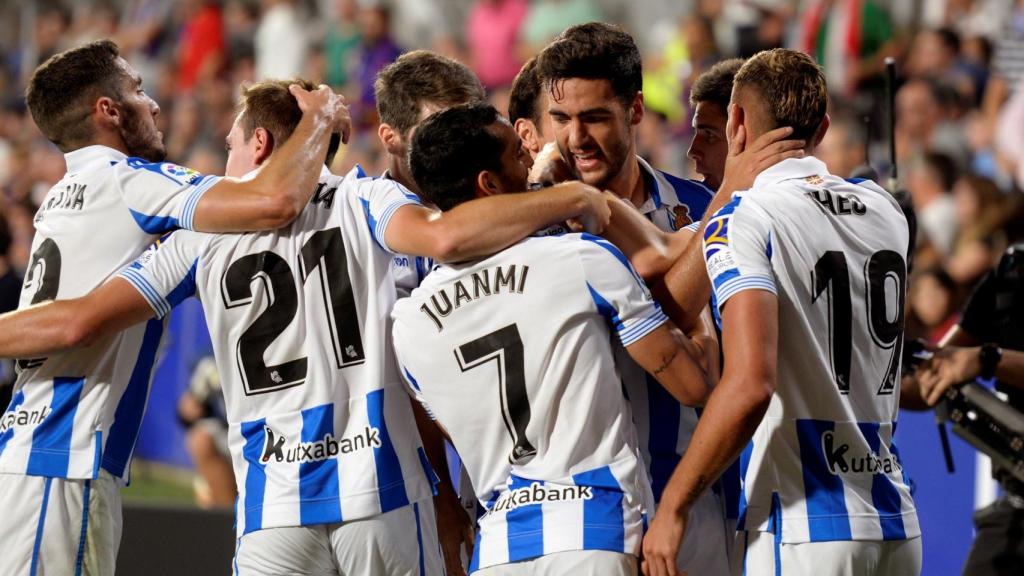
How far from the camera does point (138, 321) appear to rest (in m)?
3.89

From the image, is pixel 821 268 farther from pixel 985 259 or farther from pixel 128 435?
pixel 985 259

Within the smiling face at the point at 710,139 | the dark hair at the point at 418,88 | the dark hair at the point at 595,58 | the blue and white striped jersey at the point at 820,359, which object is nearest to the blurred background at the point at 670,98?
the smiling face at the point at 710,139

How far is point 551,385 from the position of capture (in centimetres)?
313

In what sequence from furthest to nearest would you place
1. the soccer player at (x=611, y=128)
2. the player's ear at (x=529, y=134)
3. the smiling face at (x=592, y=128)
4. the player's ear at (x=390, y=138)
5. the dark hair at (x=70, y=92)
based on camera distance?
the player's ear at (x=529, y=134) < the dark hair at (x=70, y=92) < the player's ear at (x=390, y=138) < the smiling face at (x=592, y=128) < the soccer player at (x=611, y=128)

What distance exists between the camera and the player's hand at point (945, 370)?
176 inches

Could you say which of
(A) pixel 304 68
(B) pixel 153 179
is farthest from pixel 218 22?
(B) pixel 153 179

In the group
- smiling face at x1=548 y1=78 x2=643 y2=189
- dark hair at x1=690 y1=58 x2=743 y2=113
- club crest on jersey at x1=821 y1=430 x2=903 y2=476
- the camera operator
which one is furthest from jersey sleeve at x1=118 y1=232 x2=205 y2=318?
the camera operator

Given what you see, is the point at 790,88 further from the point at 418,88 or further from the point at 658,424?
the point at 418,88

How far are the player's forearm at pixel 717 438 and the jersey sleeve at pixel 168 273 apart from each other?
169cm

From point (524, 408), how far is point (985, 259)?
611cm

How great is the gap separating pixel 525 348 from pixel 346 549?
3.04 ft

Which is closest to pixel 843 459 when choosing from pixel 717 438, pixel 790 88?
pixel 717 438

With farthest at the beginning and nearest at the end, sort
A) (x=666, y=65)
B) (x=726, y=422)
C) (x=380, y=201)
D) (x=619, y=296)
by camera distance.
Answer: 1. (x=666, y=65)
2. (x=380, y=201)
3. (x=619, y=296)
4. (x=726, y=422)

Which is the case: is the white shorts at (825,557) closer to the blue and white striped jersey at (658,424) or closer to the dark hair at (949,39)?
the blue and white striped jersey at (658,424)
